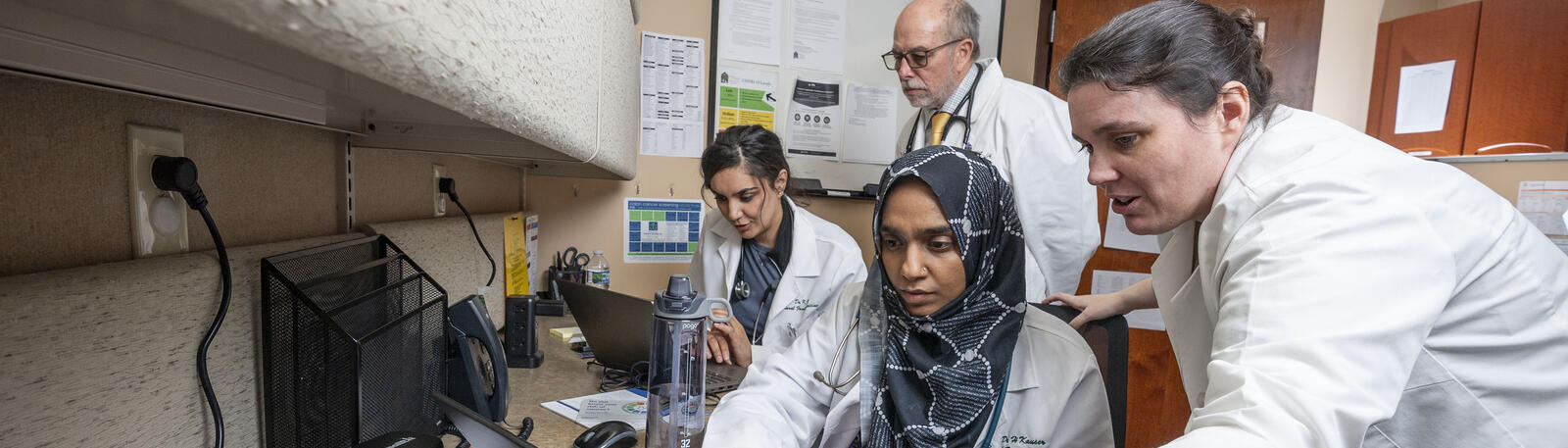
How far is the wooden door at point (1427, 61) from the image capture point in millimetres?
1953

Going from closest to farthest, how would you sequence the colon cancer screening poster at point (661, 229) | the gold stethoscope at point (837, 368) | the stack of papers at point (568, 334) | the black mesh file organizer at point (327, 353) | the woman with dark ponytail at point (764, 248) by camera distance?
the black mesh file organizer at point (327, 353), the gold stethoscope at point (837, 368), the stack of papers at point (568, 334), the woman with dark ponytail at point (764, 248), the colon cancer screening poster at point (661, 229)

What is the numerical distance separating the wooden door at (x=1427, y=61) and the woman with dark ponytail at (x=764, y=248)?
1858 millimetres

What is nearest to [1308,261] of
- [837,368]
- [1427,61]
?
[837,368]

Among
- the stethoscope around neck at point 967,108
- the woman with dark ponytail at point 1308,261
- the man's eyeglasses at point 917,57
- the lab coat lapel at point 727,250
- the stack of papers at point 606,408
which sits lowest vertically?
the stack of papers at point 606,408

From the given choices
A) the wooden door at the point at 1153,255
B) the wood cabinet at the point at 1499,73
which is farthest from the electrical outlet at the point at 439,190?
the wood cabinet at the point at 1499,73

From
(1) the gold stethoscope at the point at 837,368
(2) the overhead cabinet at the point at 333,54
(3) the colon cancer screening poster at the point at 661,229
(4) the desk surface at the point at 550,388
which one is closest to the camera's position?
(2) the overhead cabinet at the point at 333,54

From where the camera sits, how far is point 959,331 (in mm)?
1119

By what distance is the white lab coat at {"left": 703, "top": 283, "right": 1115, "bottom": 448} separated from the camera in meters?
1.06

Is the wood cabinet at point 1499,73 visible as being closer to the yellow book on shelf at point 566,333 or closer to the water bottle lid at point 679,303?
the water bottle lid at point 679,303

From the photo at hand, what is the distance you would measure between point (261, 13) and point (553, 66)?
272 mm

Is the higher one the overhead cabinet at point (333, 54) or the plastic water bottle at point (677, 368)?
the overhead cabinet at point (333, 54)

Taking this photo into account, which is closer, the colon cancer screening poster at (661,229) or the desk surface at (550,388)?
the desk surface at (550,388)

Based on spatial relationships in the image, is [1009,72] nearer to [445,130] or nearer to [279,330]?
[445,130]

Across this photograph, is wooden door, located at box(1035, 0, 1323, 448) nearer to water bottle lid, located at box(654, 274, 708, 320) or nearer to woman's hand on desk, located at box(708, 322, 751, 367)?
woman's hand on desk, located at box(708, 322, 751, 367)
